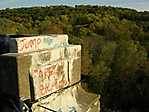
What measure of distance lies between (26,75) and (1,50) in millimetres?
863

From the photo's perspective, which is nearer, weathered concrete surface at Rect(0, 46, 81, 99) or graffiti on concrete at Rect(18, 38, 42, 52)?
weathered concrete surface at Rect(0, 46, 81, 99)

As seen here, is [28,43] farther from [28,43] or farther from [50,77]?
[50,77]

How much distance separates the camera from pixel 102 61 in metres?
27.6

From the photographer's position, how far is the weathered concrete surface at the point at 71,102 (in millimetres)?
6225

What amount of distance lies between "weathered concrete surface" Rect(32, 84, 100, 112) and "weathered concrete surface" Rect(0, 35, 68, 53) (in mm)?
935

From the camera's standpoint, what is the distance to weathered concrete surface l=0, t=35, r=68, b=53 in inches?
235

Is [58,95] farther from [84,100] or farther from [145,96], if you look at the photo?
[145,96]

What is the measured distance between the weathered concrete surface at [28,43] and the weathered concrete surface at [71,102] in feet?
3.07

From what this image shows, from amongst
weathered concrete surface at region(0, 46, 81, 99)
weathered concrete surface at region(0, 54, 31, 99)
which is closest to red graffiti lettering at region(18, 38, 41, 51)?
weathered concrete surface at region(0, 46, 81, 99)

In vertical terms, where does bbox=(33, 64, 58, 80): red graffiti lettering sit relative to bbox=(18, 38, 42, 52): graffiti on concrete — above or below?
below

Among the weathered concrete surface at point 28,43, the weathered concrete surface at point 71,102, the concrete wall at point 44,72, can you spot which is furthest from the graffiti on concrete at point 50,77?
the weathered concrete surface at point 28,43

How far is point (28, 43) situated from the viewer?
20.3 ft

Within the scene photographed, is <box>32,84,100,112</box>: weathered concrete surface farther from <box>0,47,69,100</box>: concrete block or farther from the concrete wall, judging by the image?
<box>0,47,69,100</box>: concrete block

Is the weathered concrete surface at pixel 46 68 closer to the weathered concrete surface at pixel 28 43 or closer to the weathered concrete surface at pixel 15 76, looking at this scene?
the weathered concrete surface at pixel 15 76
